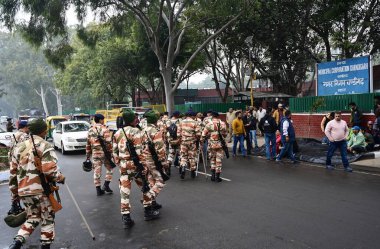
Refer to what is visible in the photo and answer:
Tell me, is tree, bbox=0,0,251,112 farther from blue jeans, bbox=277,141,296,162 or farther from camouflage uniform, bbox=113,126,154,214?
camouflage uniform, bbox=113,126,154,214

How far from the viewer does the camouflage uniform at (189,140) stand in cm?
925

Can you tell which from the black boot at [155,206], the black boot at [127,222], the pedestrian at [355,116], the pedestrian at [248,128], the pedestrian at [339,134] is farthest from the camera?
the pedestrian at [248,128]

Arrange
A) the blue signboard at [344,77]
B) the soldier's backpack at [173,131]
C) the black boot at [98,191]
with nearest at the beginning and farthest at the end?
the black boot at [98,191]
the soldier's backpack at [173,131]
the blue signboard at [344,77]

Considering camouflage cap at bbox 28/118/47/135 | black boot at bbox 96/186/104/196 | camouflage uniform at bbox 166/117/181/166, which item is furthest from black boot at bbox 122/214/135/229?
camouflage uniform at bbox 166/117/181/166

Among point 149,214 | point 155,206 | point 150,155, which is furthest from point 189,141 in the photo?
point 149,214

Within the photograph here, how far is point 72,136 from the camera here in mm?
15922

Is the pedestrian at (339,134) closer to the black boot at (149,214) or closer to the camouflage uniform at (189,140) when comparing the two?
the camouflage uniform at (189,140)

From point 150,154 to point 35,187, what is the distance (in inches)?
79.1

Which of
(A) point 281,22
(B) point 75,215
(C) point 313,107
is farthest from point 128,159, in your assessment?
(A) point 281,22

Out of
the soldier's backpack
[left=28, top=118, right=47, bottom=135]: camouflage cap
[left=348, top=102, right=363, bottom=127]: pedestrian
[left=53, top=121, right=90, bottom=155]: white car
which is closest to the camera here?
[left=28, top=118, right=47, bottom=135]: camouflage cap

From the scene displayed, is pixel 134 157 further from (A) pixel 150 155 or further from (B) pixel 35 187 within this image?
(B) pixel 35 187

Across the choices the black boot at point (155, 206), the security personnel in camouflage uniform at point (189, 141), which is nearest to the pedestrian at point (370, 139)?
the security personnel in camouflage uniform at point (189, 141)

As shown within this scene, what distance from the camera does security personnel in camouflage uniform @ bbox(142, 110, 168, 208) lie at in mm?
5992

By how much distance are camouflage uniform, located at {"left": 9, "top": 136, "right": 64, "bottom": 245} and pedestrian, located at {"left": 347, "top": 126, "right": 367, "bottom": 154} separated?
388 inches
